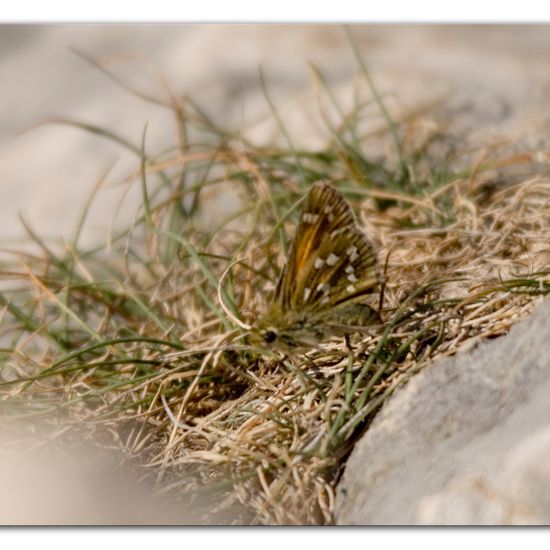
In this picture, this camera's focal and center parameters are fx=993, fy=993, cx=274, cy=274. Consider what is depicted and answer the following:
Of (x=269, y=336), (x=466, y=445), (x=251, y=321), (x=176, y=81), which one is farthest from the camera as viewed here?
(x=176, y=81)

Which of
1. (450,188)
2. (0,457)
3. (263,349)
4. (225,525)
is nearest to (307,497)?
(225,525)

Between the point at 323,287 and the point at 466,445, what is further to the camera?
the point at 323,287

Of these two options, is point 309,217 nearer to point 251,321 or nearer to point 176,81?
point 251,321

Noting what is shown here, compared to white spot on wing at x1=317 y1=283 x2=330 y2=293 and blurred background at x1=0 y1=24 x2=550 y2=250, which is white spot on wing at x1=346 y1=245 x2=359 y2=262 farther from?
blurred background at x1=0 y1=24 x2=550 y2=250

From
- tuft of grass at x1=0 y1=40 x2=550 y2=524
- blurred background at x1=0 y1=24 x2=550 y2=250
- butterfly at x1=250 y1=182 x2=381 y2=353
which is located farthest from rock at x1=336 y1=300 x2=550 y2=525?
blurred background at x1=0 y1=24 x2=550 y2=250

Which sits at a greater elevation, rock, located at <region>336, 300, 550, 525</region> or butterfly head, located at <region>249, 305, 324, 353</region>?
butterfly head, located at <region>249, 305, 324, 353</region>

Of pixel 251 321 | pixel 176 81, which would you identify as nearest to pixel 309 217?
pixel 251 321
